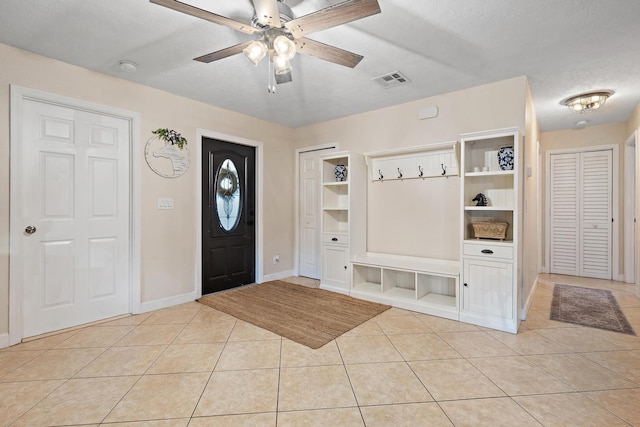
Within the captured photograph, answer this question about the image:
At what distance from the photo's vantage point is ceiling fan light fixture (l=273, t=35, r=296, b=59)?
6.15 ft

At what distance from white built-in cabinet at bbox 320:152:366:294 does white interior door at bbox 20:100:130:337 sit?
2.36m

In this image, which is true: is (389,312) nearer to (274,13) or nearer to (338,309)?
(338,309)

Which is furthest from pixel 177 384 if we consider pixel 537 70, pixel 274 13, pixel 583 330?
pixel 537 70

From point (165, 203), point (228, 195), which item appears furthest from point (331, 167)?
point (165, 203)

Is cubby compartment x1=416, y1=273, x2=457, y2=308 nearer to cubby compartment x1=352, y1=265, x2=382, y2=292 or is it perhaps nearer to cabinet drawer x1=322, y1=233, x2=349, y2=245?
cubby compartment x1=352, y1=265, x2=382, y2=292

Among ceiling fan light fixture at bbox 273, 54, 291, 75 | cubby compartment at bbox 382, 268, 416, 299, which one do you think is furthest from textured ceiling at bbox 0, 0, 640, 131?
cubby compartment at bbox 382, 268, 416, 299

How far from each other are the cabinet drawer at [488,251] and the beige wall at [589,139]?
3.29m

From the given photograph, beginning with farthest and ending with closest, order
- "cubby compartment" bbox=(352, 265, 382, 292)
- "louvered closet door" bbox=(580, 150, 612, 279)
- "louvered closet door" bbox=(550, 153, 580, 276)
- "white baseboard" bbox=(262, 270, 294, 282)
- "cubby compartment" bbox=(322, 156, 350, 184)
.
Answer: "louvered closet door" bbox=(550, 153, 580, 276), "louvered closet door" bbox=(580, 150, 612, 279), "white baseboard" bbox=(262, 270, 294, 282), "cubby compartment" bbox=(322, 156, 350, 184), "cubby compartment" bbox=(352, 265, 382, 292)

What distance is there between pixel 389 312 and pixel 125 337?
2567mm

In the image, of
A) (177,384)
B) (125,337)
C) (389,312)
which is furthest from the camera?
(389,312)

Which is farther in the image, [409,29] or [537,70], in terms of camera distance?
[537,70]

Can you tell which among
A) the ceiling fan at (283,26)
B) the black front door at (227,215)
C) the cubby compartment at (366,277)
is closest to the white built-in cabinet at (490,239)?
the cubby compartment at (366,277)

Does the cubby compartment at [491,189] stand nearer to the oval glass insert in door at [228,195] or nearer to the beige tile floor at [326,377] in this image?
the beige tile floor at [326,377]

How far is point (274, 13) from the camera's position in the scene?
5.65ft
